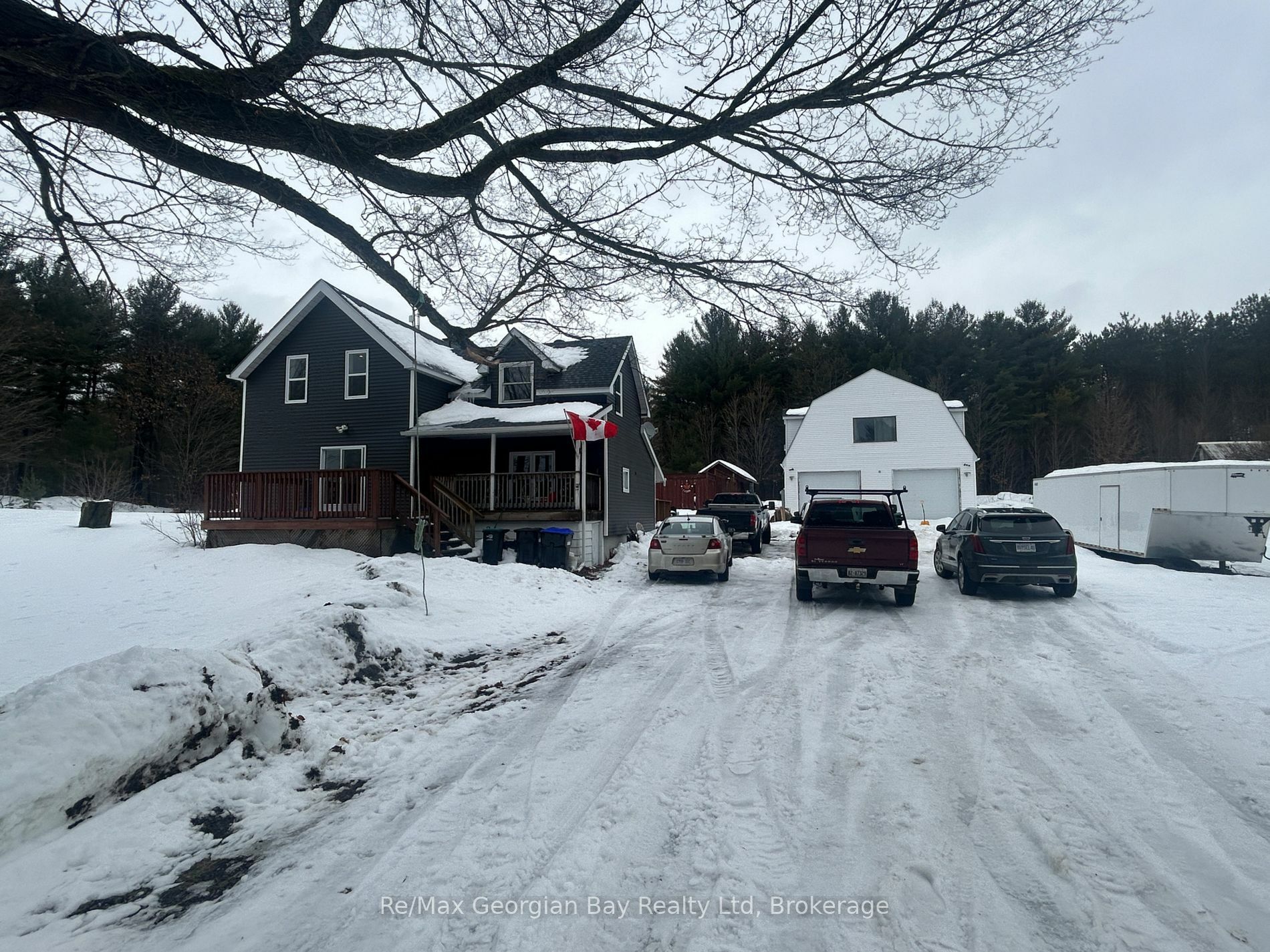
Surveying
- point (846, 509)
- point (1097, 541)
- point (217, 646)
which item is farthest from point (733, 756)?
point (1097, 541)

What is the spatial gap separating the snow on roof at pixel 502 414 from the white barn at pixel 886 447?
16464 mm

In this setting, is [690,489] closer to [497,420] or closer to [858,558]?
[497,420]

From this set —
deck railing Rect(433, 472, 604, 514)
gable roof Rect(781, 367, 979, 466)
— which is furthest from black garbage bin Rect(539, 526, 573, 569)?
gable roof Rect(781, 367, 979, 466)

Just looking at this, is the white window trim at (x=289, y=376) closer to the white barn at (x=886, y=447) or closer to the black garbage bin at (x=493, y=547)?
the black garbage bin at (x=493, y=547)

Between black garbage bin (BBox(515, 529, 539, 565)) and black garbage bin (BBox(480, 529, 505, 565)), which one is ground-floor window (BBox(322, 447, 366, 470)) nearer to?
black garbage bin (BBox(480, 529, 505, 565))

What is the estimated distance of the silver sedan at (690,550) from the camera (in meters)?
15.0

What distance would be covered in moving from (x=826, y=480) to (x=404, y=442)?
21.4 m

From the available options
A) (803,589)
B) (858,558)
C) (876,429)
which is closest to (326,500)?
(803,589)

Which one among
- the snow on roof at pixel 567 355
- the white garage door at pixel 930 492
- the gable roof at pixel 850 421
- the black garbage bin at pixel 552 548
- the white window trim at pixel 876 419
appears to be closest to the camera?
the black garbage bin at pixel 552 548

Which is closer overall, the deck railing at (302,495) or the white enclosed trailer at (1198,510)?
the white enclosed trailer at (1198,510)

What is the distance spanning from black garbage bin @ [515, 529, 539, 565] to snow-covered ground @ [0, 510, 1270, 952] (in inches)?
309

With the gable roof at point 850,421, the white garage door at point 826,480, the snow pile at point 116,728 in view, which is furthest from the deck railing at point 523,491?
the gable roof at point 850,421

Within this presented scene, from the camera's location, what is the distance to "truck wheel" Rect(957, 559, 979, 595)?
505 inches

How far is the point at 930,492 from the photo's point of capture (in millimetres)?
32625
